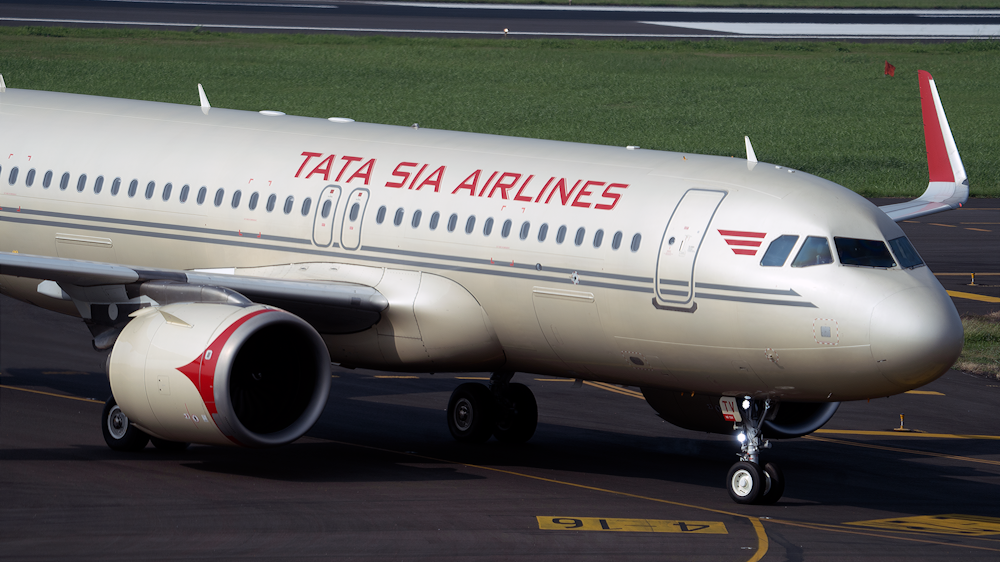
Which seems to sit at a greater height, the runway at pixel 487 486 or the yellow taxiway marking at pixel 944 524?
the yellow taxiway marking at pixel 944 524

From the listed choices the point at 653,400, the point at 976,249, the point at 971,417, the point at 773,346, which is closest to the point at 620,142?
the point at 976,249

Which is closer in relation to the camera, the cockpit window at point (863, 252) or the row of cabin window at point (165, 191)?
the cockpit window at point (863, 252)

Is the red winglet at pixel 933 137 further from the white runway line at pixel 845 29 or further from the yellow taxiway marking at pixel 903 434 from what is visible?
the white runway line at pixel 845 29

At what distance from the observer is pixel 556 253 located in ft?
73.3

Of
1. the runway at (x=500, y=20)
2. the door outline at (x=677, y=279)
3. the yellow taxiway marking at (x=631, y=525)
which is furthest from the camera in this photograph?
the runway at (x=500, y=20)

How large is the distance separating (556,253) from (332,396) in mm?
9517

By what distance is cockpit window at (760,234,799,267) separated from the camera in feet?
68.2

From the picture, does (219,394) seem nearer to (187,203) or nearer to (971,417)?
(187,203)

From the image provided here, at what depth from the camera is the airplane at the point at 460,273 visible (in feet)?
68.2

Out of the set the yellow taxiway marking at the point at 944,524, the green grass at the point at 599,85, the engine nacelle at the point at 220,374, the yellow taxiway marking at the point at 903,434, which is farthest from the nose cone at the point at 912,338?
the green grass at the point at 599,85

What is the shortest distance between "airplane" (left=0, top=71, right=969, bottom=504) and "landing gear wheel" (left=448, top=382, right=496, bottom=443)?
0.14 ft

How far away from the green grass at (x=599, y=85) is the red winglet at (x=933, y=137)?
29.4m

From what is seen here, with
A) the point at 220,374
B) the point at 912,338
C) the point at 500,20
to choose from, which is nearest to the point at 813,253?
the point at 912,338

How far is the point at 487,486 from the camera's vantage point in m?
22.8
